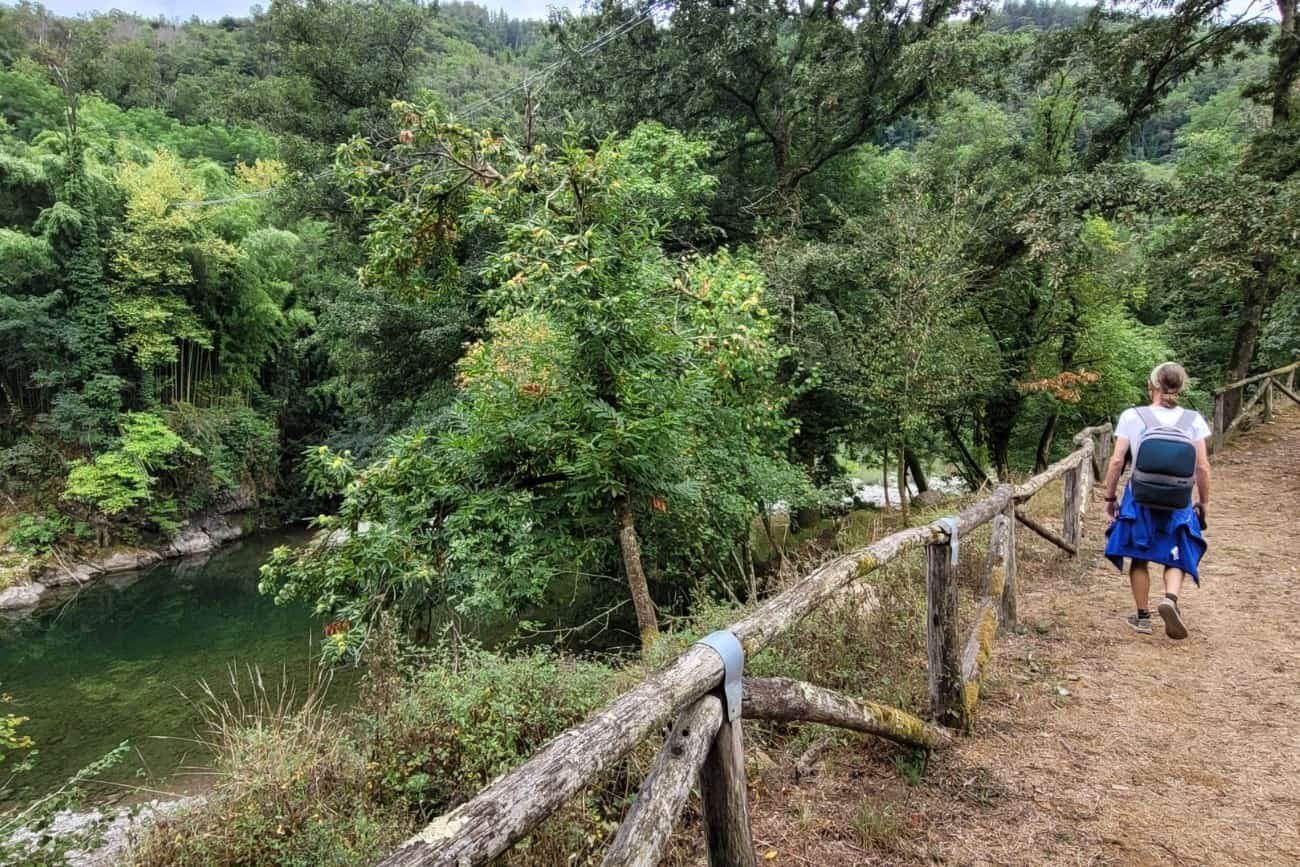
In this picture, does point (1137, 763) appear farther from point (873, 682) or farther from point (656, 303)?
point (656, 303)

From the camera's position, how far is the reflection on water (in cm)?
863

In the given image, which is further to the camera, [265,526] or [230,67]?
[230,67]

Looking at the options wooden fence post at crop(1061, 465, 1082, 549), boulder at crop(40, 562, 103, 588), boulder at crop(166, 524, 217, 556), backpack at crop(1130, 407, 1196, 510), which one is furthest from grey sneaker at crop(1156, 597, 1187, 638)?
boulder at crop(166, 524, 217, 556)

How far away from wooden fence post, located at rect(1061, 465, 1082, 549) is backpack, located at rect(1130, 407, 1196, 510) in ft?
7.39

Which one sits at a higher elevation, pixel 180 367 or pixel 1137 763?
pixel 180 367

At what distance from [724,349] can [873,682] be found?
3.82 m

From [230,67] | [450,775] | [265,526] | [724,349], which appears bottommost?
[265,526]

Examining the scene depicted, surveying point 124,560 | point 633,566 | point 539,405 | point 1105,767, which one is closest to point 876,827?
point 1105,767

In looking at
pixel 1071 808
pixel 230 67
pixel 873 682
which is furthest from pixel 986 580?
pixel 230 67

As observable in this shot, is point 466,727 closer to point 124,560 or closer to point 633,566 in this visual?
point 633,566

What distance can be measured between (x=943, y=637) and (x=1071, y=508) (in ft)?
13.8

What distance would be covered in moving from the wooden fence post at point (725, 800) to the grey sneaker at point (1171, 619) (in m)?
3.75

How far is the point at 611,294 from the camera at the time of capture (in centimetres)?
571

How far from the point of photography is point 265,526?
956 inches
